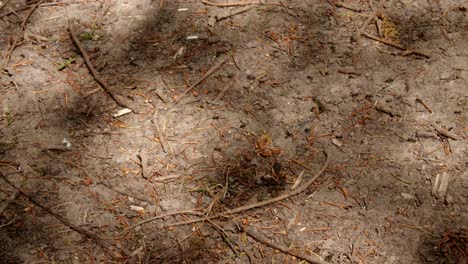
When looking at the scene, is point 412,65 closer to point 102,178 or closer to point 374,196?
point 374,196

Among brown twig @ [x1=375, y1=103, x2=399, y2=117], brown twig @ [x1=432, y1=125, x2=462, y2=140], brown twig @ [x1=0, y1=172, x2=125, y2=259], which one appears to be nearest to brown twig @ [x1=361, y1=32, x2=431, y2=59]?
brown twig @ [x1=375, y1=103, x2=399, y2=117]

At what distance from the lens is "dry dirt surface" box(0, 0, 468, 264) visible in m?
2.39

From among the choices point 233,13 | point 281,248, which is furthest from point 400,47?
point 281,248

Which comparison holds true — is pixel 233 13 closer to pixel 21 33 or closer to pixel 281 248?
pixel 21 33

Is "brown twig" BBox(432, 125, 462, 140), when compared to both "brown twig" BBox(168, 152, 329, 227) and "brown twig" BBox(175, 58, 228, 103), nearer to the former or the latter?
"brown twig" BBox(168, 152, 329, 227)

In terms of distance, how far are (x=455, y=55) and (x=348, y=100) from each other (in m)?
0.81

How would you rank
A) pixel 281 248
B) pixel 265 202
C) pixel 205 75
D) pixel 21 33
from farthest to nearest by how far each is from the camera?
pixel 21 33
pixel 205 75
pixel 265 202
pixel 281 248

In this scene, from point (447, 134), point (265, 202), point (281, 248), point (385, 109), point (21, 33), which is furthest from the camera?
point (21, 33)

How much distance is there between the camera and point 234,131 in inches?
110

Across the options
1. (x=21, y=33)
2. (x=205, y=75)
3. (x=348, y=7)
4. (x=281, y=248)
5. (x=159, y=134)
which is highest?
(x=348, y=7)

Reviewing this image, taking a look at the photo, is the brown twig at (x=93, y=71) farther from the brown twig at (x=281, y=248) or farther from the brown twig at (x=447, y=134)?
the brown twig at (x=447, y=134)

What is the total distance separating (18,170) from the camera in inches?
104

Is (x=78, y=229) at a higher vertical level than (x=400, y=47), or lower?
lower

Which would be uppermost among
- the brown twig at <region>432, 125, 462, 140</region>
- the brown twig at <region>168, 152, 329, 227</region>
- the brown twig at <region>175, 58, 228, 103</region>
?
the brown twig at <region>175, 58, 228, 103</region>
